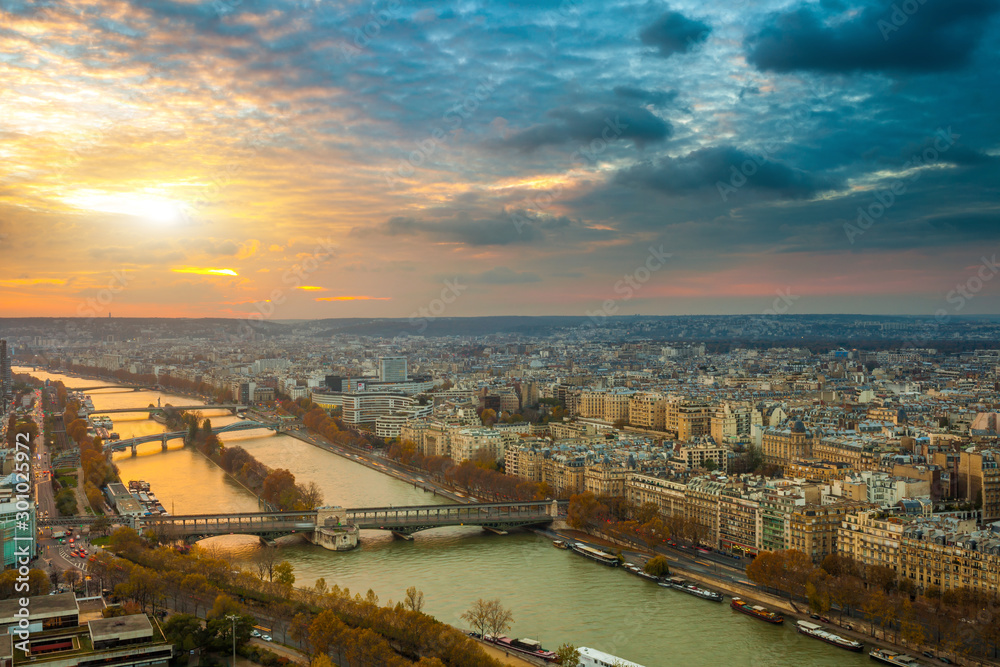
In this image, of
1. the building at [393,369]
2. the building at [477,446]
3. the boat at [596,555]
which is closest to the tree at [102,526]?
the boat at [596,555]

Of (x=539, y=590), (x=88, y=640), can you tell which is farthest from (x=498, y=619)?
(x=88, y=640)

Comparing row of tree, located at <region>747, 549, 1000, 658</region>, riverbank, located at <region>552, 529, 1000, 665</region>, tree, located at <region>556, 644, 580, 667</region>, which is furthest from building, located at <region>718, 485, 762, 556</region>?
tree, located at <region>556, 644, 580, 667</region>

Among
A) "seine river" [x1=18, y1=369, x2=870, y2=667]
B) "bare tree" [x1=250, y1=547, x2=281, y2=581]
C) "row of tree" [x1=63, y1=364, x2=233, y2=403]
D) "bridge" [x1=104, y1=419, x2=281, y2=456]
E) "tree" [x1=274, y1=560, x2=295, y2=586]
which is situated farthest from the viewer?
"row of tree" [x1=63, y1=364, x2=233, y2=403]

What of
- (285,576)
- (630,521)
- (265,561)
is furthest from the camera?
(630,521)

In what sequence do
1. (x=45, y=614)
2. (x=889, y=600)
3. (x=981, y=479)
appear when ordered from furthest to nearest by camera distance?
(x=981, y=479), (x=889, y=600), (x=45, y=614)

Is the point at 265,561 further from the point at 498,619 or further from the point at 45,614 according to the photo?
the point at 498,619

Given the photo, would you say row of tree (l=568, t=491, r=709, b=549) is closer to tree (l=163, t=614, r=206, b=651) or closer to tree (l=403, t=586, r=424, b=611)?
tree (l=403, t=586, r=424, b=611)

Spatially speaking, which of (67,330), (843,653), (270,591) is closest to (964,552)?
(843,653)
